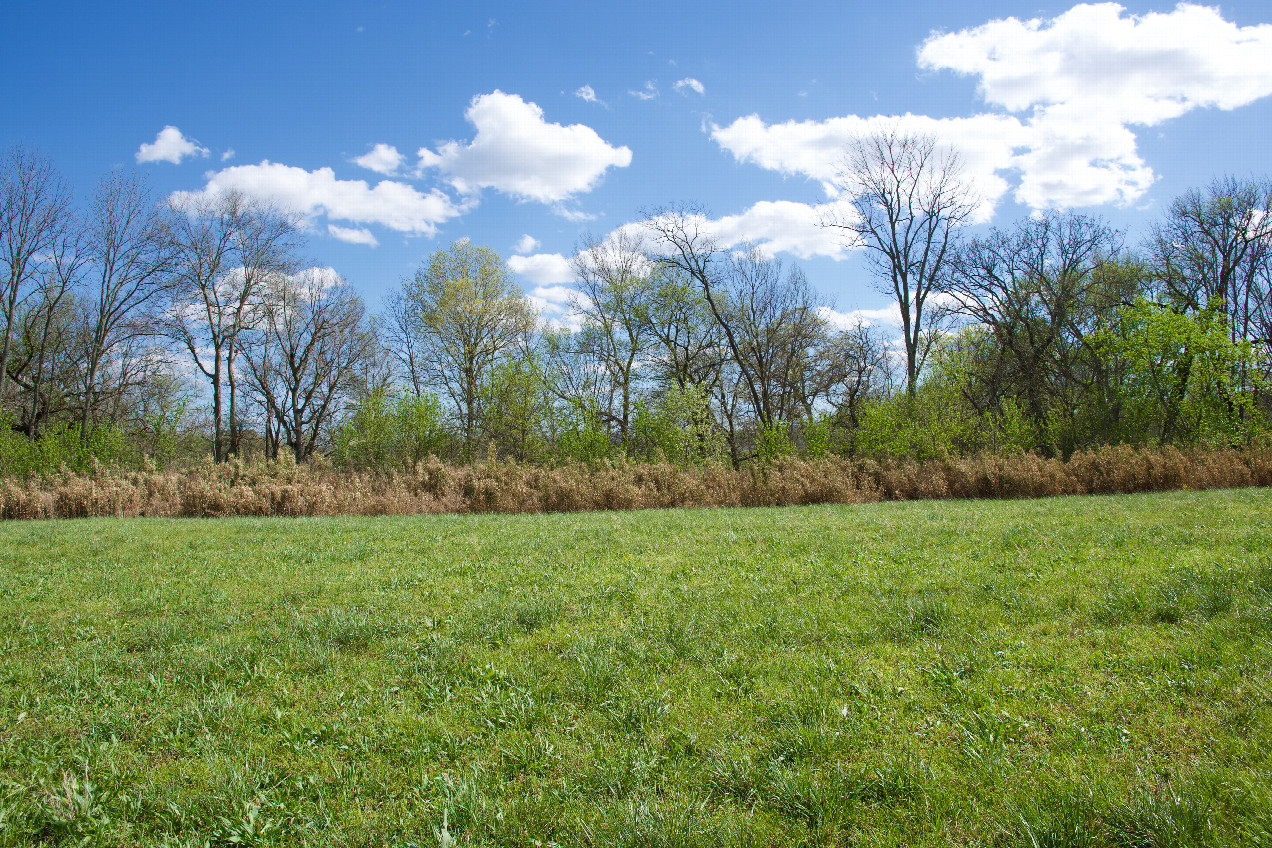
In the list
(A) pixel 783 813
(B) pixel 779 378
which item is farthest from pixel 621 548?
(B) pixel 779 378

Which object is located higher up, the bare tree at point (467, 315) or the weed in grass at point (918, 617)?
the bare tree at point (467, 315)

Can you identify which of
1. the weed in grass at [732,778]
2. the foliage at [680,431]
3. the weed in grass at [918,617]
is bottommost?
the weed in grass at [732,778]

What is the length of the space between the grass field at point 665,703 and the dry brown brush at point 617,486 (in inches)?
391

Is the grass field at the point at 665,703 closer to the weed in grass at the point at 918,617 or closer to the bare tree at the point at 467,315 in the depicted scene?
the weed in grass at the point at 918,617

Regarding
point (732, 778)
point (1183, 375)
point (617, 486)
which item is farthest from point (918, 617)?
point (1183, 375)

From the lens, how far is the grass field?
8.03 ft

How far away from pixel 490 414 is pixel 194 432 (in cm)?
2196

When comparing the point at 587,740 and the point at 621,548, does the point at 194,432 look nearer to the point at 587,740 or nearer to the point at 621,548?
the point at 621,548

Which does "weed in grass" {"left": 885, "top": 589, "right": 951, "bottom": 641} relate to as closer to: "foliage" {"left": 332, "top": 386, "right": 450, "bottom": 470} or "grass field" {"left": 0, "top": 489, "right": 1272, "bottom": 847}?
"grass field" {"left": 0, "top": 489, "right": 1272, "bottom": 847}

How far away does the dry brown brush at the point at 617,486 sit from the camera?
15.8 metres

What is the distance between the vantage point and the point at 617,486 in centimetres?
1673

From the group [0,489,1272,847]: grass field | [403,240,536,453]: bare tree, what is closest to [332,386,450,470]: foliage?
[403,240,536,453]: bare tree

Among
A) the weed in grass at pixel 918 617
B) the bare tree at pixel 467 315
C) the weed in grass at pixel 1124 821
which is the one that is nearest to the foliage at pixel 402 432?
the bare tree at pixel 467 315

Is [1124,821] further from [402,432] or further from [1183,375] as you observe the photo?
[402,432]
